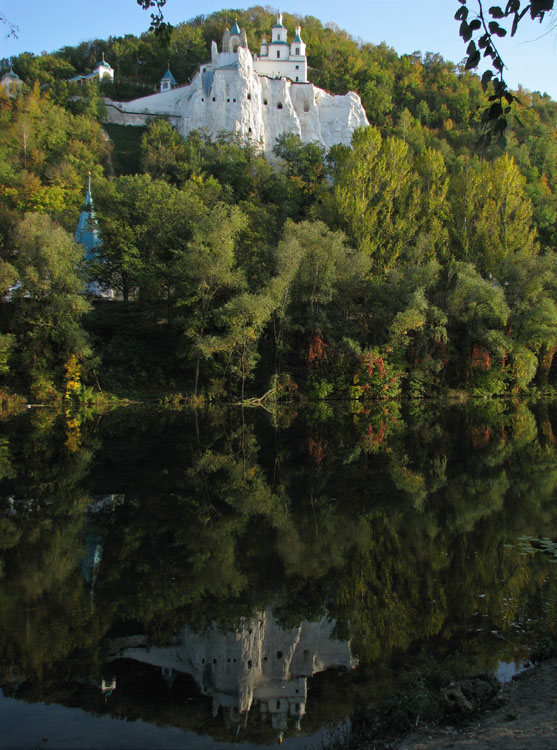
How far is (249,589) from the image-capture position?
23.1ft

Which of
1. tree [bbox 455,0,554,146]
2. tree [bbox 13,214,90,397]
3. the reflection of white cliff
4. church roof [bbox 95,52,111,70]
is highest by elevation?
church roof [bbox 95,52,111,70]

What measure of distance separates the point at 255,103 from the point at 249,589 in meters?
75.9

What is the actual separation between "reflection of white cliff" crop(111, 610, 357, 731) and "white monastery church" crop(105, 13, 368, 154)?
71480 millimetres

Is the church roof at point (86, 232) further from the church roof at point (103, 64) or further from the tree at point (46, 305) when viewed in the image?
the church roof at point (103, 64)

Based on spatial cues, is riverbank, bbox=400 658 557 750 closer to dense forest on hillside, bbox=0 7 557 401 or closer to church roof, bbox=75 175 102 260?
dense forest on hillside, bbox=0 7 557 401

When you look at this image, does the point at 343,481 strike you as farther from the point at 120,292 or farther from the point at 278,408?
the point at 120,292

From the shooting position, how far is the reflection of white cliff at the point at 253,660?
516cm

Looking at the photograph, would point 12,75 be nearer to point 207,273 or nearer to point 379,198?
point 379,198

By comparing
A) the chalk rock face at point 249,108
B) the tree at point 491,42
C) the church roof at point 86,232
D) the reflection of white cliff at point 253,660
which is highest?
the chalk rock face at point 249,108

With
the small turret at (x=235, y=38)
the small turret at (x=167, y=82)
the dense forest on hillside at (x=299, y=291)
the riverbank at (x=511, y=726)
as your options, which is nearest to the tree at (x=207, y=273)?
the dense forest on hillside at (x=299, y=291)

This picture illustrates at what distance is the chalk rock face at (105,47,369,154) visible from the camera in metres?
73.5

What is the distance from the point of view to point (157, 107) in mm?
81000

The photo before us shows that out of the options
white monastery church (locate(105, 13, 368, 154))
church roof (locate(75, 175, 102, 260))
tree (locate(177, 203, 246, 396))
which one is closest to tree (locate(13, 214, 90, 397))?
tree (locate(177, 203, 246, 396))

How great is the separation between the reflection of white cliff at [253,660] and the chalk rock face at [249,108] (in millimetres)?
70904
